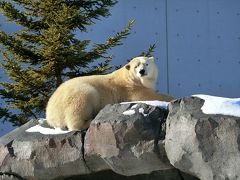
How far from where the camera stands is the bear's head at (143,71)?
6.38 metres

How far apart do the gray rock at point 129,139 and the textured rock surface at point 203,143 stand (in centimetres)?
18

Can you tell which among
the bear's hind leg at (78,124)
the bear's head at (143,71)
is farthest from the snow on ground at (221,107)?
the bear's head at (143,71)

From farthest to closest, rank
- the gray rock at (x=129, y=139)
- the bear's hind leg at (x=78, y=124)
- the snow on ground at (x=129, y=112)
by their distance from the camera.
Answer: the bear's hind leg at (x=78, y=124) → the snow on ground at (x=129, y=112) → the gray rock at (x=129, y=139)

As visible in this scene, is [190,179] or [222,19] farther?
[222,19]

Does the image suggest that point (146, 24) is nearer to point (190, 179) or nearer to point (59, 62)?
point (59, 62)

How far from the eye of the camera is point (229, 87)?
11.8 metres

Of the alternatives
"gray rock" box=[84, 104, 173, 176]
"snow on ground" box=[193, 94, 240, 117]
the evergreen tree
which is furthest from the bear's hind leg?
the evergreen tree

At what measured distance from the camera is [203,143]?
186 inches

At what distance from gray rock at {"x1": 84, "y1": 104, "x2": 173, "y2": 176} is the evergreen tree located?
3406 millimetres

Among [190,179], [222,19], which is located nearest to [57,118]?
[190,179]

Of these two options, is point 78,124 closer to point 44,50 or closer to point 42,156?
point 42,156

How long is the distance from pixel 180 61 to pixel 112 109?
630 centimetres

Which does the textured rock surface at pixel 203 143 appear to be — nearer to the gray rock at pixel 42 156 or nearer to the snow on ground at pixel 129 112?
the snow on ground at pixel 129 112

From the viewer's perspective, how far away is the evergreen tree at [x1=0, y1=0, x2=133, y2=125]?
28.5 feet
